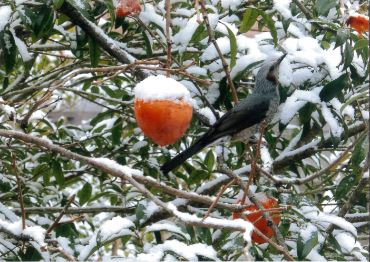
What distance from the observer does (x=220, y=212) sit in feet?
8.38

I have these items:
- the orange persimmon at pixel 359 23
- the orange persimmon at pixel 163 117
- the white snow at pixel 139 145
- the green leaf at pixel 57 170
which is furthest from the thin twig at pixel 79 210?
the orange persimmon at pixel 163 117

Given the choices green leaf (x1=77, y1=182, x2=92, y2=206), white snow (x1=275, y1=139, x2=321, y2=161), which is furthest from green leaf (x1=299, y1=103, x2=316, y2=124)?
green leaf (x1=77, y1=182, x2=92, y2=206)

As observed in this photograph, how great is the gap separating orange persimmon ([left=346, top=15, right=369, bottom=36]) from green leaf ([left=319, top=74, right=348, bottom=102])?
0.17m

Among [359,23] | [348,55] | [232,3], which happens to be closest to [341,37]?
[348,55]

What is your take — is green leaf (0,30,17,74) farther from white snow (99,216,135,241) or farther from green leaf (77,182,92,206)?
green leaf (77,182,92,206)

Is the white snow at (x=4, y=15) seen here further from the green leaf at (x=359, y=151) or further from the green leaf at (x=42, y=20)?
the green leaf at (x=359, y=151)

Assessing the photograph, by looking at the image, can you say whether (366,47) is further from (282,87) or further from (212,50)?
(212,50)

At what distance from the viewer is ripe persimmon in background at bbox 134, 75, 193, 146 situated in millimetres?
1422

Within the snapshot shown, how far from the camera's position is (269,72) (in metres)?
2.21

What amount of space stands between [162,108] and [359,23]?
934mm

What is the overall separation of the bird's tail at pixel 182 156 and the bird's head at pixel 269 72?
1.02 ft

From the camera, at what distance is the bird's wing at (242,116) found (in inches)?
83.1

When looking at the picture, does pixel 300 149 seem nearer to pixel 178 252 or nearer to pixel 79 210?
pixel 79 210

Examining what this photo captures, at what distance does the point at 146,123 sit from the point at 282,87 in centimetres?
79
